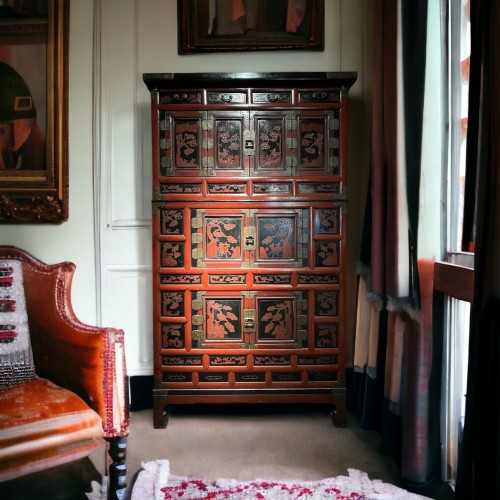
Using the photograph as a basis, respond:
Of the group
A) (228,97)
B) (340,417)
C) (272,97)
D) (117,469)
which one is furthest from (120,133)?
(340,417)

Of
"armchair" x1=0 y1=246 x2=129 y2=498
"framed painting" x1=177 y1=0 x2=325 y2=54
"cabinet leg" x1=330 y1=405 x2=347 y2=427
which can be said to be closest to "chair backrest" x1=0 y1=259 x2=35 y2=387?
"armchair" x1=0 y1=246 x2=129 y2=498

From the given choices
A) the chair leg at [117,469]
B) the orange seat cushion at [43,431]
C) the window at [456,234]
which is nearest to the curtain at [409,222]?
the window at [456,234]

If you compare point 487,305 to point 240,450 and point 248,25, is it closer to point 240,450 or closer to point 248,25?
point 240,450

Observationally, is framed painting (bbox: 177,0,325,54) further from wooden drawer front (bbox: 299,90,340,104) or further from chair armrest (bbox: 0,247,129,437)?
chair armrest (bbox: 0,247,129,437)

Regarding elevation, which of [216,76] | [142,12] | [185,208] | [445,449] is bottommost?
[445,449]

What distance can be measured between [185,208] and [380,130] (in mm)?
1079

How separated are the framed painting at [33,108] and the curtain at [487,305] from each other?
2.35m

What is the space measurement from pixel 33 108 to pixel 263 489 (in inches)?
96.8

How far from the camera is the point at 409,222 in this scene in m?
1.94

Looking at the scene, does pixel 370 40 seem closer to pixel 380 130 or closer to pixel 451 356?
pixel 380 130

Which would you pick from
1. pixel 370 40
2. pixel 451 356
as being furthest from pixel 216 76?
pixel 451 356

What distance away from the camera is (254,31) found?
2.84 meters

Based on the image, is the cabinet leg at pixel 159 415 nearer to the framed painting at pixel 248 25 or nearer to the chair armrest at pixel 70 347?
the chair armrest at pixel 70 347

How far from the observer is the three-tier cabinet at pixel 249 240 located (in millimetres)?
2467
